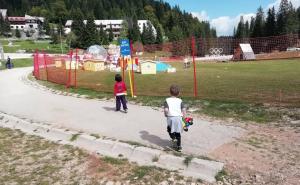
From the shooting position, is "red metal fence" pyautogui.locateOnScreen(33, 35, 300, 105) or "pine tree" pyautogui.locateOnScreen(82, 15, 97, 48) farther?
"pine tree" pyautogui.locateOnScreen(82, 15, 97, 48)

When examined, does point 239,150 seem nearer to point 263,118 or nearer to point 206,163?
point 206,163

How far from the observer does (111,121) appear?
10.2m

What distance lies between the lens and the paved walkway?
25.8ft

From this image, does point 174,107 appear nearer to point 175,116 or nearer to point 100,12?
point 175,116

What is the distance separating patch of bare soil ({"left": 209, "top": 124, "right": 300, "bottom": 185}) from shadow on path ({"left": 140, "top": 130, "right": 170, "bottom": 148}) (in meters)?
1.23

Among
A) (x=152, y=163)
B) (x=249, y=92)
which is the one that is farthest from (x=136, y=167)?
(x=249, y=92)

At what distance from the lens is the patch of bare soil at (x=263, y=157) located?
571 centimetres

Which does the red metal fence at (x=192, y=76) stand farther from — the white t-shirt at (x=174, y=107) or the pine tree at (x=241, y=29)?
the pine tree at (x=241, y=29)

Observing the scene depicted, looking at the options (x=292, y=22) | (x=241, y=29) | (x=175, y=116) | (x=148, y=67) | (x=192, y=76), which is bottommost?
Result: (x=175, y=116)

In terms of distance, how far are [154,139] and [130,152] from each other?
0.96 meters

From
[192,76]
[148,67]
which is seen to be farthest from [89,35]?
[192,76]

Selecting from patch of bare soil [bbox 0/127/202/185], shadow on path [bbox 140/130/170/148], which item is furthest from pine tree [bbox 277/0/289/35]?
patch of bare soil [bbox 0/127/202/185]

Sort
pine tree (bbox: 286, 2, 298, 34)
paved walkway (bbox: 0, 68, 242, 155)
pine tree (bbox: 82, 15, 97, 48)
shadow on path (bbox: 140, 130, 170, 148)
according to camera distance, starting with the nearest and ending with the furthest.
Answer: shadow on path (bbox: 140, 130, 170, 148), paved walkway (bbox: 0, 68, 242, 155), pine tree (bbox: 286, 2, 298, 34), pine tree (bbox: 82, 15, 97, 48)

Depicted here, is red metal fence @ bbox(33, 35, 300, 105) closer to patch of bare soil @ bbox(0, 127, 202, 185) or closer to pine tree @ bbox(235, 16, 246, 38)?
patch of bare soil @ bbox(0, 127, 202, 185)
